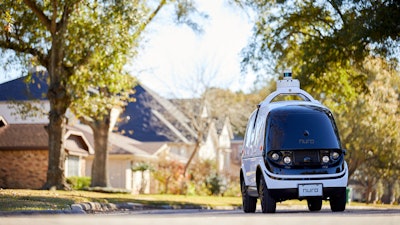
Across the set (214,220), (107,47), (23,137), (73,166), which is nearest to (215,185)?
(73,166)

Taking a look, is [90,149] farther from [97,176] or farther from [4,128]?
[97,176]

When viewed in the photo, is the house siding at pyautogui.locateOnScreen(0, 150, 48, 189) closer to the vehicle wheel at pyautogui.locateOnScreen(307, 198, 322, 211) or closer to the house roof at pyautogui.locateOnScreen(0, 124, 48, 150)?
the house roof at pyautogui.locateOnScreen(0, 124, 48, 150)

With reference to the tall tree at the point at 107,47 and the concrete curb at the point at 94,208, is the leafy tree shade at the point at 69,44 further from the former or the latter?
the concrete curb at the point at 94,208

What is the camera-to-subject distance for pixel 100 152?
142 feet

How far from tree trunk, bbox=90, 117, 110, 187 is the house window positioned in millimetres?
7443

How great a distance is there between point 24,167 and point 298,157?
31.5m

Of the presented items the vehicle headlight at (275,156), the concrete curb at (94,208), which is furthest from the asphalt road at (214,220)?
the concrete curb at (94,208)

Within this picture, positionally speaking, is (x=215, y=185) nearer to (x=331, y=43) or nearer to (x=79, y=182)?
(x=79, y=182)

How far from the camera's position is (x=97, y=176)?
43.5 meters

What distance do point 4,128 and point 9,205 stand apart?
2967 centimetres

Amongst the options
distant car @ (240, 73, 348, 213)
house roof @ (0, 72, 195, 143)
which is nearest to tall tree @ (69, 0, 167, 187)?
distant car @ (240, 73, 348, 213)

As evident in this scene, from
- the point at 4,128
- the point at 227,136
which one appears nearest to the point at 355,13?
the point at 4,128

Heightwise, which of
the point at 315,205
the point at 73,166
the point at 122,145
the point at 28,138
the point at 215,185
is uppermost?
the point at 122,145

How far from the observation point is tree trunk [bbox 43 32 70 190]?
3219 cm
